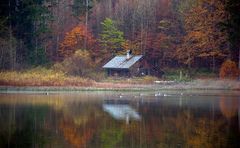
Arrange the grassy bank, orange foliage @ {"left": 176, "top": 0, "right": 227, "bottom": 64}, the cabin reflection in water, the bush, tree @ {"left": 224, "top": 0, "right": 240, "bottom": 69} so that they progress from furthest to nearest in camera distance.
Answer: orange foliage @ {"left": 176, "top": 0, "right": 227, "bottom": 64}
tree @ {"left": 224, "top": 0, "right": 240, "bottom": 69}
the bush
the grassy bank
the cabin reflection in water

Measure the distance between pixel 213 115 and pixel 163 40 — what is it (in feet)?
127

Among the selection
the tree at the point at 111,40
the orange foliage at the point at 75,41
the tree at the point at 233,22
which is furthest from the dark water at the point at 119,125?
the tree at the point at 111,40

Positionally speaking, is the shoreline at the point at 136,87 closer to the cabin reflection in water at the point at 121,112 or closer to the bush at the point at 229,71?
the bush at the point at 229,71

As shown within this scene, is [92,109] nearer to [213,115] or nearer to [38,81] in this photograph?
[213,115]

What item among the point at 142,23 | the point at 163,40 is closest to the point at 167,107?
the point at 163,40

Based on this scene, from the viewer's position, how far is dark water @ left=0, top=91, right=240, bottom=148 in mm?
18312

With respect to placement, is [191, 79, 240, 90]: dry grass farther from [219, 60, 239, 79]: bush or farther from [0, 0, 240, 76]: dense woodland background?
[0, 0, 240, 76]: dense woodland background

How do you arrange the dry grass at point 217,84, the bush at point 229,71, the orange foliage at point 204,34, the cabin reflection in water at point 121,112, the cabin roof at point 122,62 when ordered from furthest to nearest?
the cabin roof at point 122,62 < the orange foliage at point 204,34 < the bush at point 229,71 < the dry grass at point 217,84 < the cabin reflection in water at point 121,112

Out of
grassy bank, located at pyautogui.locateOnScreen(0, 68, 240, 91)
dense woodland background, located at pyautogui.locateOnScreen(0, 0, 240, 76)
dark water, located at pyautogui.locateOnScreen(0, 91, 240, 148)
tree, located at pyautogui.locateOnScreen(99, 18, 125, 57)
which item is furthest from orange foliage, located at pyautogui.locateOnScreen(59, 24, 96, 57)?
dark water, located at pyautogui.locateOnScreen(0, 91, 240, 148)

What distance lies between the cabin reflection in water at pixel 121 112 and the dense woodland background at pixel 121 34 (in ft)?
81.0

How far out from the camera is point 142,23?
7050 centimetres

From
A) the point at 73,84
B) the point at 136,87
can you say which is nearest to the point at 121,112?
the point at 136,87

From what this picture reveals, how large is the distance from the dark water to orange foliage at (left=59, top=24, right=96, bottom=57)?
113 feet

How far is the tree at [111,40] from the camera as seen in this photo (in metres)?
69.6
